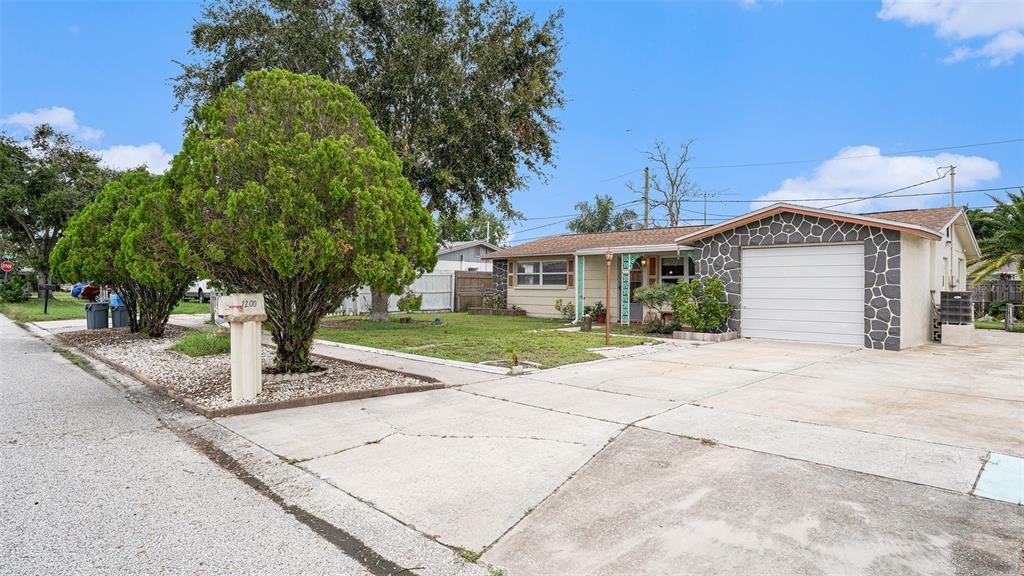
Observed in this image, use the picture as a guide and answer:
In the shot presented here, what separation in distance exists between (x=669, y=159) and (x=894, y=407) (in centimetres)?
2792

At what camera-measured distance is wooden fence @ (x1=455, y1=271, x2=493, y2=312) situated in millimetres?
23875

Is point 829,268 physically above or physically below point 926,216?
below

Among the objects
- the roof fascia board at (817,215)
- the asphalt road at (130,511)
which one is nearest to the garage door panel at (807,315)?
the roof fascia board at (817,215)

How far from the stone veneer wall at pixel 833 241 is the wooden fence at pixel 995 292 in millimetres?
13167

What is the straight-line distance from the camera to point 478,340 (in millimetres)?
11797

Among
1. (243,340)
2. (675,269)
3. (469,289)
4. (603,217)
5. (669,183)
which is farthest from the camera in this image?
(603,217)

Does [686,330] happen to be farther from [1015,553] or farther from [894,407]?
[1015,553]

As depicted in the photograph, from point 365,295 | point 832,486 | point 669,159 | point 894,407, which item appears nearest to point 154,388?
point 832,486

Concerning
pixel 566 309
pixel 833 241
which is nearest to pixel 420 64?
pixel 566 309

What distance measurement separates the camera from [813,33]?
52.8ft

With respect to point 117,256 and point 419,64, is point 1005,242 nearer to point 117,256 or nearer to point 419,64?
point 419,64

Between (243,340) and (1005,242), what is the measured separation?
22447 mm

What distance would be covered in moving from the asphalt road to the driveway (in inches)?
22.6

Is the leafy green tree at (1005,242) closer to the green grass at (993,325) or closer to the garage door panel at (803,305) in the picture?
the green grass at (993,325)
